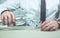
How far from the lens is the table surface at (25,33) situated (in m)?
2.01

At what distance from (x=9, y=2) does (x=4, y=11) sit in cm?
12

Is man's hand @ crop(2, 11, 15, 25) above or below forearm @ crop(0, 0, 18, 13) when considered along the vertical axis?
below

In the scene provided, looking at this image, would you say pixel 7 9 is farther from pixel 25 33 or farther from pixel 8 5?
pixel 25 33

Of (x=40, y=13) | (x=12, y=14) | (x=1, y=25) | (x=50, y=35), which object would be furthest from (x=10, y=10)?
(x=50, y=35)

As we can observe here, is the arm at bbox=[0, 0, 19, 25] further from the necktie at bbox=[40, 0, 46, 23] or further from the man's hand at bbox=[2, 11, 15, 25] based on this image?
the necktie at bbox=[40, 0, 46, 23]

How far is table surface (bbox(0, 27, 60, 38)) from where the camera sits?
2012 mm

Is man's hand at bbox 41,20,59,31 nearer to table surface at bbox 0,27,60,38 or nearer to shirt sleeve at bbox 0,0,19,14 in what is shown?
table surface at bbox 0,27,60,38

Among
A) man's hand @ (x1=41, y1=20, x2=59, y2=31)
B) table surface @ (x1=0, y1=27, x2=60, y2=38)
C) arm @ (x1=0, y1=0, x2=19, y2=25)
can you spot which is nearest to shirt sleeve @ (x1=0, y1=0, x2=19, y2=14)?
arm @ (x1=0, y1=0, x2=19, y2=25)

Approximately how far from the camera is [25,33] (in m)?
2.02

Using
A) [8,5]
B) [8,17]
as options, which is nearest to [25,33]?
[8,17]

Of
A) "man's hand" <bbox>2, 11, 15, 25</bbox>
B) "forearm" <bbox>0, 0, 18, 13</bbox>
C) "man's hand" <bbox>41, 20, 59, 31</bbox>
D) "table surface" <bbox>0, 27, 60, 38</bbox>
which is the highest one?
"forearm" <bbox>0, 0, 18, 13</bbox>

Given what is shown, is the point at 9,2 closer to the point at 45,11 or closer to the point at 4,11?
the point at 4,11

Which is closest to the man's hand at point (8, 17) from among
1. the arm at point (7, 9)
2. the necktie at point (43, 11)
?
the arm at point (7, 9)

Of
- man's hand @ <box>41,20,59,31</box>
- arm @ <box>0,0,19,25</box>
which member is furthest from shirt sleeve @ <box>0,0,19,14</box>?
man's hand @ <box>41,20,59,31</box>
